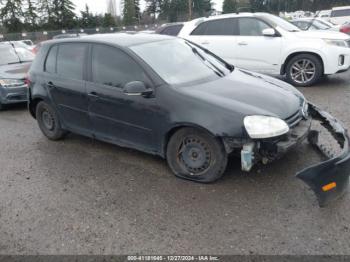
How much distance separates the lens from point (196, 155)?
150 inches

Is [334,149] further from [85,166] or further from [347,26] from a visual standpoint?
[347,26]

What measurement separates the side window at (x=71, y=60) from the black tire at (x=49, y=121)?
72cm

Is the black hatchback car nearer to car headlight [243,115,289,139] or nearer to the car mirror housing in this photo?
car headlight [243,115,289,139]

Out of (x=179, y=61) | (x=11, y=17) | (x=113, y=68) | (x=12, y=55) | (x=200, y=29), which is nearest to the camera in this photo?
(x=113, y=68)

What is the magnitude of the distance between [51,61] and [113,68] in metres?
1.47

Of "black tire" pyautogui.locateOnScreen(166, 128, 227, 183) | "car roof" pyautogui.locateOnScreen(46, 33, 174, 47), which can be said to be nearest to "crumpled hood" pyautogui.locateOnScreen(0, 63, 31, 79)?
"car roof" pyautogui.locateOnScreen(46, 33, 174, 47)

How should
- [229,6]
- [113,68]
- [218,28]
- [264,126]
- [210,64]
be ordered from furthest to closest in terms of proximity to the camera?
[229,6] → [218,28] → [210,64] → [113,68] → [264,126]

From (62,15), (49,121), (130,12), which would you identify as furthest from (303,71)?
(130,12)

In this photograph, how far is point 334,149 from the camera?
4441 millimetres

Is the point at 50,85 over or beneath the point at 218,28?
beneath

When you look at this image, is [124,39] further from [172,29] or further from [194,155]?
[172,29]

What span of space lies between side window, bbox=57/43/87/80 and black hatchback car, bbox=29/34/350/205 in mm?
16

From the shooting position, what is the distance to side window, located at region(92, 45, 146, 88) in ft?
13.5

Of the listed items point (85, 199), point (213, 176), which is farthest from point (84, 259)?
point (213, 176)
